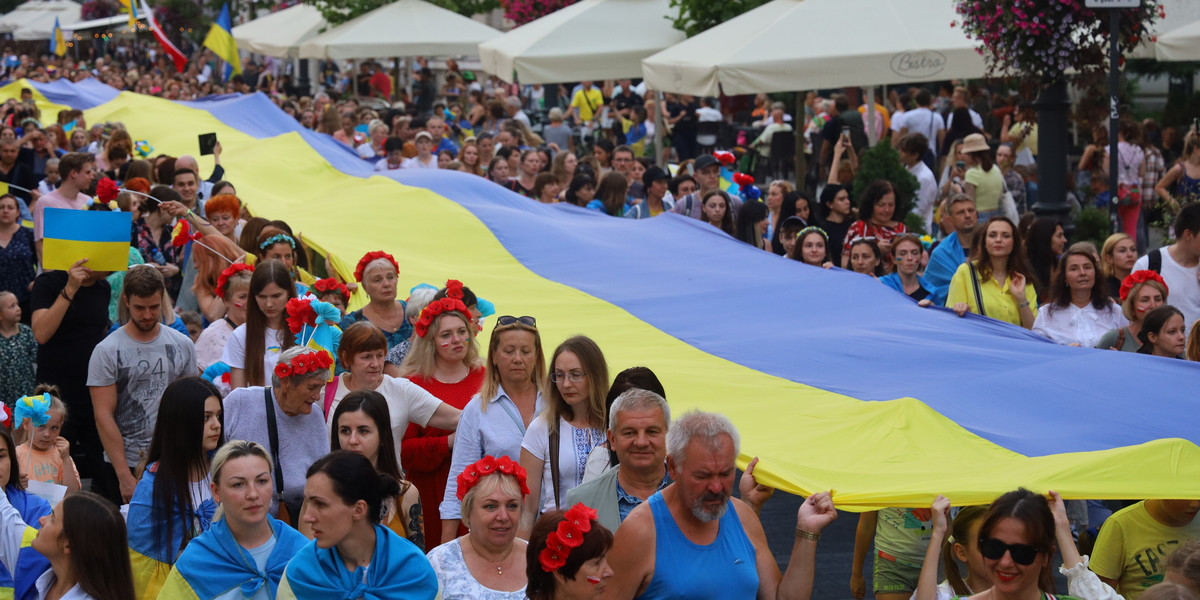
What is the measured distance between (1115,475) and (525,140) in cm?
1429

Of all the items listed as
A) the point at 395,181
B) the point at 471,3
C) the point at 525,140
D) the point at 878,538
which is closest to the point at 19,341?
the point at 395,181

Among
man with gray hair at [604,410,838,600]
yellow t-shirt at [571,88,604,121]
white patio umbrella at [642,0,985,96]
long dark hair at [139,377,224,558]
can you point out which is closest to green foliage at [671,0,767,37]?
white patio umbrella at [642,0,985,96]

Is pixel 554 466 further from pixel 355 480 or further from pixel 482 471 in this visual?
pixel 355 480

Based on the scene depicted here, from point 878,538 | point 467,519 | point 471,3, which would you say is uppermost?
point 471,3

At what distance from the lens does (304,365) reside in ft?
18.4

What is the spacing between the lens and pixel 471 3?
32969 millimetres

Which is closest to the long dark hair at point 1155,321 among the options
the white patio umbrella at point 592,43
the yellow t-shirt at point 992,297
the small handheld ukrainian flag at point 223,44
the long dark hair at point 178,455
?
the yellow t-shirt at point 992,297

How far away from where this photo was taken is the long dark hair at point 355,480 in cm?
429

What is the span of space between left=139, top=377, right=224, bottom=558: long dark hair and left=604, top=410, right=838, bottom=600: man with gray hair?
1746 millimetres

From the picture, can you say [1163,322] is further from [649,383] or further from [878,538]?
[649,383]

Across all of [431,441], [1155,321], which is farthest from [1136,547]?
[431,441]

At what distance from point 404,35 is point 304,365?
19.1 metres

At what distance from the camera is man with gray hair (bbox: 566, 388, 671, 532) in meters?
4.67

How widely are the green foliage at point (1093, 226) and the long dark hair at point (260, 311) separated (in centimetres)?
804
